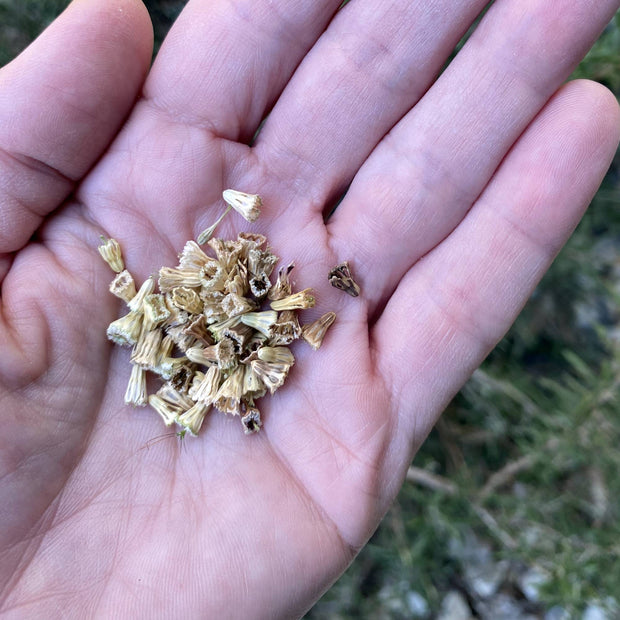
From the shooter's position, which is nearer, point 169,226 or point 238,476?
point 238,476

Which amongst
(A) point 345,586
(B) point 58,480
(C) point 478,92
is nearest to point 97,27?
(C) point 478,92

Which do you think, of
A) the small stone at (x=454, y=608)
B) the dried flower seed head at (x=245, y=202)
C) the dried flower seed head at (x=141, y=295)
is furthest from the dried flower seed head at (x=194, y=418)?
the small stone at (x=454, y=608)

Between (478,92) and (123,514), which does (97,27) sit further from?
(123,514)

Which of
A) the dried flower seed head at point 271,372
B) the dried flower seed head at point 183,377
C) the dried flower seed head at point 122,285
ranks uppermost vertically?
the dried flower seed head at point 271,372

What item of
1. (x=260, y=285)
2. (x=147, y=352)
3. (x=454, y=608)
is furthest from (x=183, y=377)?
(x=454, y=608)

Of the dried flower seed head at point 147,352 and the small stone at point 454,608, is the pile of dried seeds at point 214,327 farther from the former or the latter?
the small stone at point 454,608

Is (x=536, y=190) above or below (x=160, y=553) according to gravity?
above
